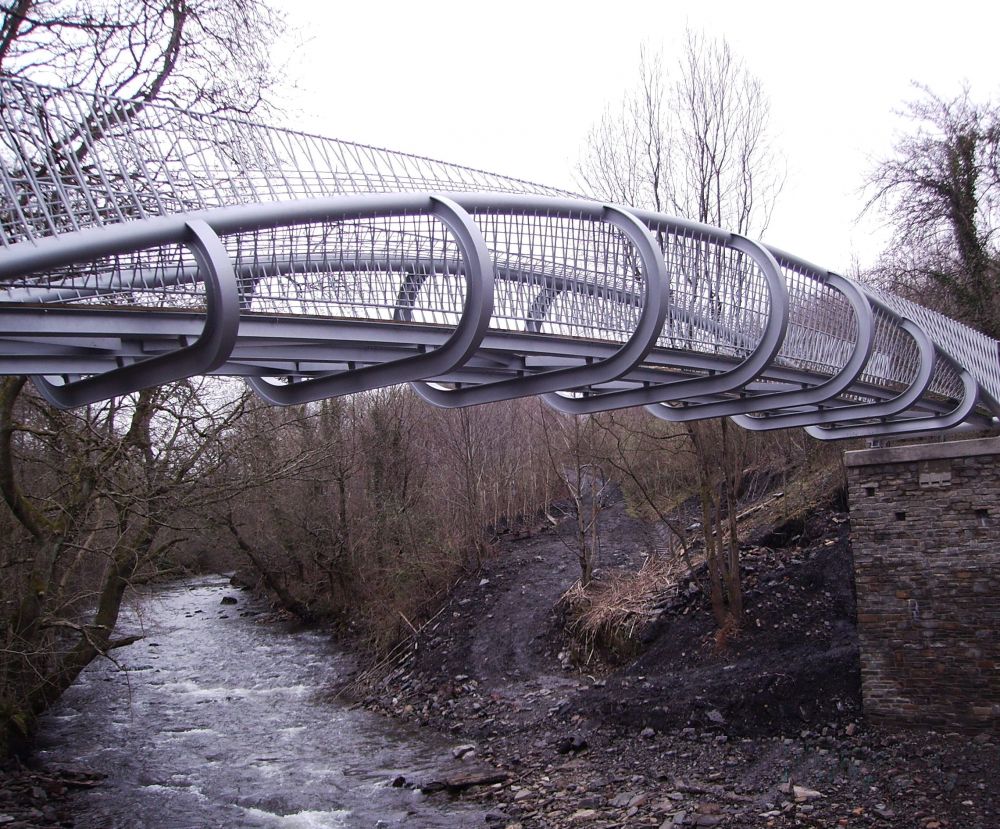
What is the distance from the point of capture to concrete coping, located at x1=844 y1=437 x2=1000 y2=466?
10711 millimetres

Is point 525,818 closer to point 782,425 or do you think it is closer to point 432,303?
point 782,425

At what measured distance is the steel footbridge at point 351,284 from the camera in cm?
488

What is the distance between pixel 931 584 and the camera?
10.9 m

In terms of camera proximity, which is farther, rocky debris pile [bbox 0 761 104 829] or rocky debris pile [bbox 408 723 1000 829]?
rocky debris pile [bbox 0 761 104 829]

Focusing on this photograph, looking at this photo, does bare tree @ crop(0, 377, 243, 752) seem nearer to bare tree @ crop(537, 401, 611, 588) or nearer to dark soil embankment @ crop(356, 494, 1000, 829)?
dark soil embankment @ crop(356, 494, 1000, 829)

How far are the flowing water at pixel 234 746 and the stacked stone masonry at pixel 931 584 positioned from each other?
16.7 feet

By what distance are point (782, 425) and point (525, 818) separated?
5259 millimetres

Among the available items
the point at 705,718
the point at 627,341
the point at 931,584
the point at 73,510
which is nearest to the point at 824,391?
the point at 627,341

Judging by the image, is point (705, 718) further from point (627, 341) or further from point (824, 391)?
point (627, 341)

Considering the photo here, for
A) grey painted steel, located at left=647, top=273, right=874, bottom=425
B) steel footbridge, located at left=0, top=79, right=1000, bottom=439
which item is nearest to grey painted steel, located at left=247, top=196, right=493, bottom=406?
steel footbridge, located at left=0, top=79, right=1000, bottom=439

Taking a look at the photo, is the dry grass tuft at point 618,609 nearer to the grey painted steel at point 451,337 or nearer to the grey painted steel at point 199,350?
the grey painted steel at point 451,337

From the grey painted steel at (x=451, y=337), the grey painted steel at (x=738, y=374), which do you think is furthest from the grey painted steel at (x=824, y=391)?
the grey painted steel at (x=451, y=337)

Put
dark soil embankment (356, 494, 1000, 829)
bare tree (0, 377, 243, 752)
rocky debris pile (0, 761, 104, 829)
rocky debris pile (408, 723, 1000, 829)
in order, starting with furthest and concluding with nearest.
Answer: bare tree (0, 377, 243, 752) < rocky debris pile (0, 761, 104, 829) < dark soil embankment (356, 494, 1000, 829) < rocky debris pile (408, 723, 1000, 829)

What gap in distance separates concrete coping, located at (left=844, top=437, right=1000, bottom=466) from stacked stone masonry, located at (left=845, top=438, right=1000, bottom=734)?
1cm
